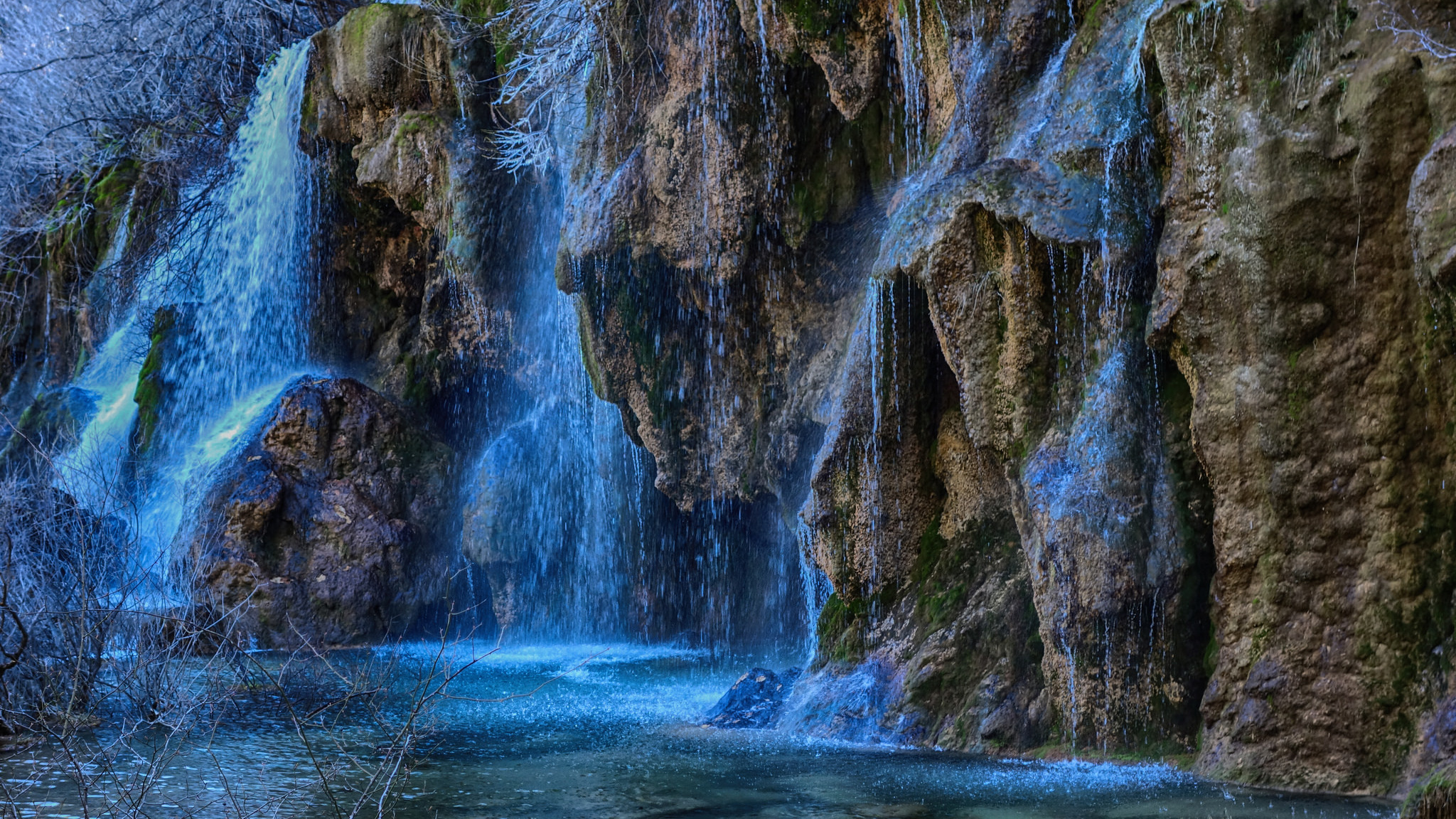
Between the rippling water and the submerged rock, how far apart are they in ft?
0.67

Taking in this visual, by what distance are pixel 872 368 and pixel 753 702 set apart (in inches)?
94.7

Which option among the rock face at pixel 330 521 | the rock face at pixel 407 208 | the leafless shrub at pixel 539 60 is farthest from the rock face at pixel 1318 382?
the rock face at pixel 330 521

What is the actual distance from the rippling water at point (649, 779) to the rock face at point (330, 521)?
545cm

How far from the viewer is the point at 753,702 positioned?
28.1ft

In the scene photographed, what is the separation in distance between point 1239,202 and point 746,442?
227 inches

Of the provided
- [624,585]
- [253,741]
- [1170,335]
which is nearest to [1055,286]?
[1170,335]

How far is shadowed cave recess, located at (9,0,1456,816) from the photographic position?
623 cm

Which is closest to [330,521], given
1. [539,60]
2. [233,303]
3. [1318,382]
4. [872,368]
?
[233,303]

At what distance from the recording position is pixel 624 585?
48.2 ft

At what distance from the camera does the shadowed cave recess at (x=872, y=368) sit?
623cm

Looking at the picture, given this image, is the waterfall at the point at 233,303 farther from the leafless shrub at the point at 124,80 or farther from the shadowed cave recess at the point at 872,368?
the leafless shrub at the point at 124,80

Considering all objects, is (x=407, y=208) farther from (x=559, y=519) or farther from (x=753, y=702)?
(x=753, y=702)

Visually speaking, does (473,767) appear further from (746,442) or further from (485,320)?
(485,320)

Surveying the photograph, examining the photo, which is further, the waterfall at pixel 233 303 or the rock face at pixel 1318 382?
the waterfall at pixel 233 303
